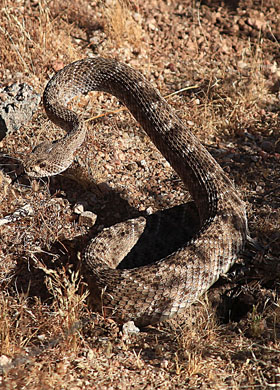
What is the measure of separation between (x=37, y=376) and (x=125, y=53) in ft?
21.5

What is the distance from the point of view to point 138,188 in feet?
24.9

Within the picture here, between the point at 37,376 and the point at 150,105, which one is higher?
the point at 150,105

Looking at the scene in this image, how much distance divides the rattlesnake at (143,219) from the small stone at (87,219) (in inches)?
23.5

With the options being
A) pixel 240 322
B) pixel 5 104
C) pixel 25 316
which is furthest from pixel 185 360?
pixel 5 104

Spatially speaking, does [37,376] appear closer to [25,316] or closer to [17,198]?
[25,316]

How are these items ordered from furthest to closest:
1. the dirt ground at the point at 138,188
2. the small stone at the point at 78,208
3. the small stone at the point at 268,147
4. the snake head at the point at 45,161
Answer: the small stone at the point at 268,147 < the small stone at the point at 78,208 < the snake head at the point at 45,161 < the dirt ground at the point at 138,188

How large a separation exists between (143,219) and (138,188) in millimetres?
912

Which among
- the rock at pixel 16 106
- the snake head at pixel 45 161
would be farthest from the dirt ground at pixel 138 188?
the snake head at pixel 45 161

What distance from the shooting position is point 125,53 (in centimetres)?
964

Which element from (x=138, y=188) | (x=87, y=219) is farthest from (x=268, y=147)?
(x=87, y=219)

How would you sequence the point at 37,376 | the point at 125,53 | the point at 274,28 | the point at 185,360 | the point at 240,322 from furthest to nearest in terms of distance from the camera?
the point at 274,28, the point at 125,53, the point at 240,322, the point at 185,360, the point at 37,376

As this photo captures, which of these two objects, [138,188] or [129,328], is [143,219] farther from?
[129,328]

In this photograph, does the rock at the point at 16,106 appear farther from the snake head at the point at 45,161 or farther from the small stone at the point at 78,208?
the small stone at the point at 78,208

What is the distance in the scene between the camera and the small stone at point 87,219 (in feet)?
23.1
